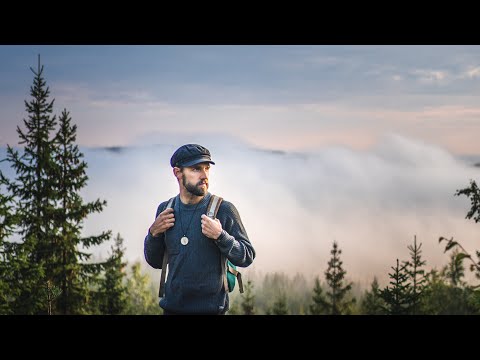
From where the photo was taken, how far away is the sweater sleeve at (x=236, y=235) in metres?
6.07

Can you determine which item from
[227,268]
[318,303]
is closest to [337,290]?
[318,303]

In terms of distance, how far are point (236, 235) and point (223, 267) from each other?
13.7 inches

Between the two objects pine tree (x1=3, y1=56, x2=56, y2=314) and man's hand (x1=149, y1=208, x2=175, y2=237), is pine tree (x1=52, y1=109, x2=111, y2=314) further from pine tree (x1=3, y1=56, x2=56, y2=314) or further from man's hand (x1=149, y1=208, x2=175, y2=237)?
man's hand (x1=149, y1=208, x2=175, y2=237)

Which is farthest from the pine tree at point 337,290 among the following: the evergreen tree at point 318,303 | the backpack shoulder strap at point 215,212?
the backpack shoulder strap at point 215,212

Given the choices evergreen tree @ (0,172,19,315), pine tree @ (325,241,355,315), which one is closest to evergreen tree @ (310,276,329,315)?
pine tree @ (325,241,355,315)

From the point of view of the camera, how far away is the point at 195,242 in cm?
609

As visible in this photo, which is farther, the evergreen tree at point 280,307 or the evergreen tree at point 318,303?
the evergreen tree at point 280,307

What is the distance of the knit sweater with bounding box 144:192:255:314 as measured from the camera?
239 inches

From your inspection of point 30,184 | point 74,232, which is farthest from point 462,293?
point 30,184

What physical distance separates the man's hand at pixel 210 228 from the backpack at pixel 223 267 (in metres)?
0.10

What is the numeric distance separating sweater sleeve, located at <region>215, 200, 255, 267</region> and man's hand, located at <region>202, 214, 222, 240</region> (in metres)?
0.11

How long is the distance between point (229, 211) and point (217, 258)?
49 cm

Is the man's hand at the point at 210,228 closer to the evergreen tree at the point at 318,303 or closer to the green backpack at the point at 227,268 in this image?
the green backpack at the point at 227,268

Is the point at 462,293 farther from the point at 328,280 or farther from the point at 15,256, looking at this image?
the point at 15,256
